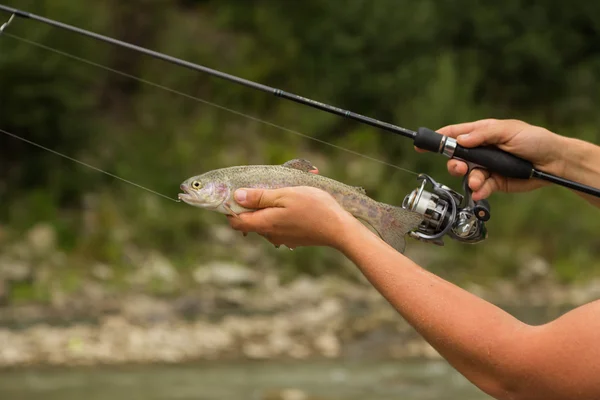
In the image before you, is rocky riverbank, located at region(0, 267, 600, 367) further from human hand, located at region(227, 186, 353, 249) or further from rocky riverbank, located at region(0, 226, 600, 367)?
human hand, located at region(227, 186, 353, 249)

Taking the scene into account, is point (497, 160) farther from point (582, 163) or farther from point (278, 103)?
point (278, 103)

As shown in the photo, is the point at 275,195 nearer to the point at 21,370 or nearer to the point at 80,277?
the point at 21,370

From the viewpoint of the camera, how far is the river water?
202 inches

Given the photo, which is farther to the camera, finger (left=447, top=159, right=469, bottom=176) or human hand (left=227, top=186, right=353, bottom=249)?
finger (left=447, top=159, right=469, bottom=176)

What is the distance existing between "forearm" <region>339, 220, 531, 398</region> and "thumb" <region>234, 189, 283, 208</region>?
25 centimetres

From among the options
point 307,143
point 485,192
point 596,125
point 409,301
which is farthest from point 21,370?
point 596,125

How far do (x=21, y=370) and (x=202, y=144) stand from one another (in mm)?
2963

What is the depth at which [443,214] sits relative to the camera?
1835 millimetres

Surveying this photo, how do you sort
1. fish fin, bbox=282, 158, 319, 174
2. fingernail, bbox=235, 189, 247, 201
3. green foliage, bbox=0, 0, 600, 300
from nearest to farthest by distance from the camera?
fingernail, bbox=235, 189, 247, 201
fish fin, bbox=282, 158, 319, 174
green foliage, bbox=0, 0, 600, 300

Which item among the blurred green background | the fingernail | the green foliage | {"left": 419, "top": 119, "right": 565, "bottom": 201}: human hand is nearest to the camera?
the fingernail

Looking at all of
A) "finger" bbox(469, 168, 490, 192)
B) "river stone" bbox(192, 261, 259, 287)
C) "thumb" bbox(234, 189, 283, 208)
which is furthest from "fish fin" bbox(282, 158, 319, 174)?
"river stone" bbox(192, 261, 259, 287)

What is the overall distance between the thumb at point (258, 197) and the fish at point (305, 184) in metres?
0.02

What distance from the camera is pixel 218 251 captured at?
701cm

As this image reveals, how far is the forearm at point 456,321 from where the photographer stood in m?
1.33
